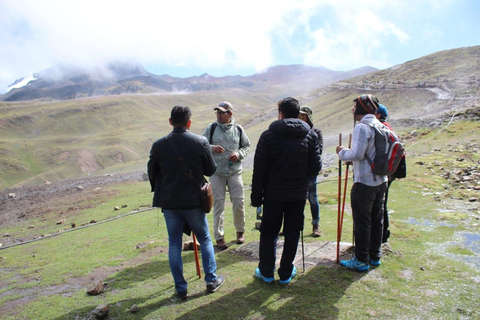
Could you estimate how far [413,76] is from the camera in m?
47.4

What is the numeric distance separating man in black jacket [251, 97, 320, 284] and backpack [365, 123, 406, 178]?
791mm

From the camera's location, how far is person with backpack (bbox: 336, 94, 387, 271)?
4.68m

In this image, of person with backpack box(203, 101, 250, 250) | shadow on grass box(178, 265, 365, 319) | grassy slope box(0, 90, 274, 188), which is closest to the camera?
shadow on grass box(178, 265, 365, 319)

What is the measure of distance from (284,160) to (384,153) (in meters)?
1.41

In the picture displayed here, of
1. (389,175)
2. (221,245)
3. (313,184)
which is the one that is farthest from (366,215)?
(221,245)

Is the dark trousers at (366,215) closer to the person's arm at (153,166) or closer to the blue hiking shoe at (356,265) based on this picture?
the blue hiking shoe at (356,265)

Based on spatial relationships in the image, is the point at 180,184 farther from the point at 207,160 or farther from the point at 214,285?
the point at 214,285

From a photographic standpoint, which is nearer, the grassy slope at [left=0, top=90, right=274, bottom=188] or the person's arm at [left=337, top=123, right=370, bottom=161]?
the person's arm at [left=337, top=123, right=370, bottom=161]

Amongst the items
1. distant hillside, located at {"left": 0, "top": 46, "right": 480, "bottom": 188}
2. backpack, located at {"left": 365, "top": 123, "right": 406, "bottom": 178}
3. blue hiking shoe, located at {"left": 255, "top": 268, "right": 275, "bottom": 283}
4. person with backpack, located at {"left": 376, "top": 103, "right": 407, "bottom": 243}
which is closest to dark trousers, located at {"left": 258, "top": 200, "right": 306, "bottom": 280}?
blue hiking shoe, located at {"left": 255, "top": 268, "right": 275, "bottom": 283}

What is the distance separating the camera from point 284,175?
4.46m

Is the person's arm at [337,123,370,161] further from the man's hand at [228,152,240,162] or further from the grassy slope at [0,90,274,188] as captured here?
the grassy slope at [0,90,274,188]

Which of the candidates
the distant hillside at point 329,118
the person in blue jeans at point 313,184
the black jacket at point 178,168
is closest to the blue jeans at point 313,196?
the person in blue jeans at point 313,184

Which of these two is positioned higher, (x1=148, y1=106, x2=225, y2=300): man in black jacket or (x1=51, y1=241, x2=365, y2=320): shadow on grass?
(x1=148, y1=106, x2=225, y2=300): man in black jacket

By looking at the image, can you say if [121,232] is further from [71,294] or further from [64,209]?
[64,209]
